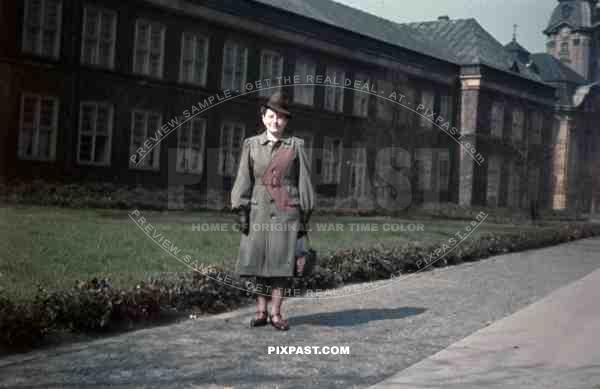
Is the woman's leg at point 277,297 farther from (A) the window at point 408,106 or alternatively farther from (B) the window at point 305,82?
(A) the window at point 408,106

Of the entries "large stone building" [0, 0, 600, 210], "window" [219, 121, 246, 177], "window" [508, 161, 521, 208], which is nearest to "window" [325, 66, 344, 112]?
"large stone building" [0, 0, 600, 210]

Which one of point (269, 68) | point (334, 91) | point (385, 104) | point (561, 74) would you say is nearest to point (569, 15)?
point (385, 104)

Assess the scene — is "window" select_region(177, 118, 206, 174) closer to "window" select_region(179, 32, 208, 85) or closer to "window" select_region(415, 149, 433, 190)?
"window" select_region(179, 32, 208, 85)

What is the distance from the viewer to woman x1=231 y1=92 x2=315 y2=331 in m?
5.17

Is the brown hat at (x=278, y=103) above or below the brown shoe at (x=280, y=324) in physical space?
above

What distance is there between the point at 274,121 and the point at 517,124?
365 inches

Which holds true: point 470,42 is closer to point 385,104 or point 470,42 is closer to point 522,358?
point 385,104

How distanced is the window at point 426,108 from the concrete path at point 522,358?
4.11 meters

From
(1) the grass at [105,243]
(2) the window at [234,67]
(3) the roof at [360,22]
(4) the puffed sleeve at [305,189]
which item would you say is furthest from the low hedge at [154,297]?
(3) the roof at [360,22]

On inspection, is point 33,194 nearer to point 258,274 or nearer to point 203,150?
point 203,150

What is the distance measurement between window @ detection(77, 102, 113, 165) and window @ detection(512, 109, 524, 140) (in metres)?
7.68

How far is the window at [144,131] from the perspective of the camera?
844 cm

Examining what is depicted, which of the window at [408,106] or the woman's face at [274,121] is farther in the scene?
the window at [408,106]

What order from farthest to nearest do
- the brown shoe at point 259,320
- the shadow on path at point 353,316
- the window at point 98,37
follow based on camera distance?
the window at point 98,37 → the shadow on path at point 353,316 → the brown shoe at point 259,320
